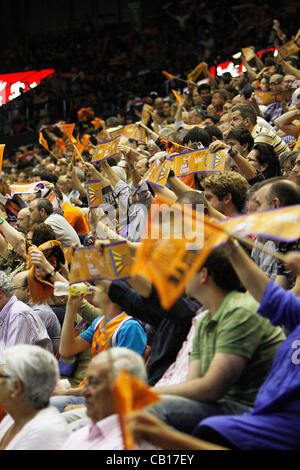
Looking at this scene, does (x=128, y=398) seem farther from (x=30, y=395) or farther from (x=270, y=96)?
(x=270, y=96)

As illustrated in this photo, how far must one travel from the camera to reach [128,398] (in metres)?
1.95

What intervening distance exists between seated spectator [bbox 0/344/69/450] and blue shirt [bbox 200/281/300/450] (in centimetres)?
66

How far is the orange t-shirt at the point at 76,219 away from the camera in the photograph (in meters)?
6.43

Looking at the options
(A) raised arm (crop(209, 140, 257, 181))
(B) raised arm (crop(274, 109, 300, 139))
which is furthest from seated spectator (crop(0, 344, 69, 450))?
(B) raised arm (crop(274, 109, 300, 139))

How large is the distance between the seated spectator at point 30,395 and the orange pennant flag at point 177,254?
683mm

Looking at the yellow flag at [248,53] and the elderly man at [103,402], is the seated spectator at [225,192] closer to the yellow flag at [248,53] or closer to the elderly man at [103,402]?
the elderly man at [103,402]

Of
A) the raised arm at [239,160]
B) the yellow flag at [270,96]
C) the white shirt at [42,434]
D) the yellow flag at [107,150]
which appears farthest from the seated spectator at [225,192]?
the yellow flag at [270,96]

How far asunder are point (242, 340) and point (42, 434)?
0.84 metres

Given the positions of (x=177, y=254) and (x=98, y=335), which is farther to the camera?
(x=98, y=335)

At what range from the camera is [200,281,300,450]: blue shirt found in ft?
7.59

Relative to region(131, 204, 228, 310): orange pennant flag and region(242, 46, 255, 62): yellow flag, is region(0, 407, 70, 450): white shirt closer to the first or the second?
region(131, 204, 228, 310): orange pennant flag

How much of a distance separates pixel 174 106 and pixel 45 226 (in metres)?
6.95

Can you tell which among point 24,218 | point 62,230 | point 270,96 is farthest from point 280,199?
point 270,96
